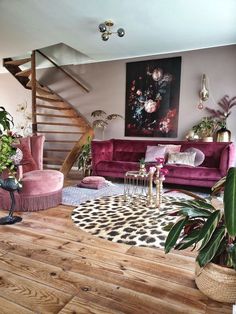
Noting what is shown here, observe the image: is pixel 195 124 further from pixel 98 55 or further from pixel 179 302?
pixel 179 302

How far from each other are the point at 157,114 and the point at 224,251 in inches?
153

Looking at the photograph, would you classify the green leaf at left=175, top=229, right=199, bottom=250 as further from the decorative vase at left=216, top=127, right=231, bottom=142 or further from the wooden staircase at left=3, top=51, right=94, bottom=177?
the wooden staircase at left=3, top=51, right=94, bottom=177

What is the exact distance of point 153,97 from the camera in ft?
16.5

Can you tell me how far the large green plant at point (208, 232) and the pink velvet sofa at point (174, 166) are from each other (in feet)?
7.89

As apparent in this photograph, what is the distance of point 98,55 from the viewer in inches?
199

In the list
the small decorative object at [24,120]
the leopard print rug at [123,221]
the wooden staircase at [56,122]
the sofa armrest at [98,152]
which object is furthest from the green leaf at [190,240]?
the small decorative object at [24,120]

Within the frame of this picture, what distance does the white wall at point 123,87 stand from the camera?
4418mm

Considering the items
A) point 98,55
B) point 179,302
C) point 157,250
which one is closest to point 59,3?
point 98,55

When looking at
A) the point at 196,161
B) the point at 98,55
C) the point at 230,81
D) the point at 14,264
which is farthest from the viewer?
the point at 98,55

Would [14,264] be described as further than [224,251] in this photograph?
Yes

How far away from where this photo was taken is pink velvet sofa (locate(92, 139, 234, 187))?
3717 mm

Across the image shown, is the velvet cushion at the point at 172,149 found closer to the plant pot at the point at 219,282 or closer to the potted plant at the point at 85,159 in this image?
the potted plant at the point at 85,159

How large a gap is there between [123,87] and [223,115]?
84.5 inches

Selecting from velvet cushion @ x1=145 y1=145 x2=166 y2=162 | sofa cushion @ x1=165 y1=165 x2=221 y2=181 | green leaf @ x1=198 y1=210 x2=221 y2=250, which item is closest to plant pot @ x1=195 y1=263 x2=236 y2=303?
green leaf @ x1=198 y1=210 x2=221 y2=250
